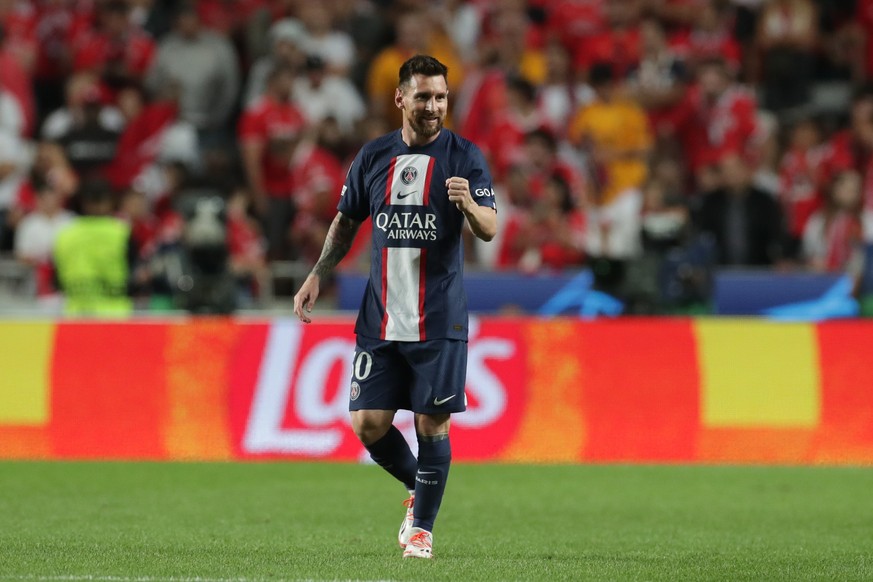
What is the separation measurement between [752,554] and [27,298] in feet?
33.1

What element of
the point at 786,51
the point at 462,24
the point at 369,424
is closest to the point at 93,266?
the point at 462,24

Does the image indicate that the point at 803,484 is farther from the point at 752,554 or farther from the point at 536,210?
the point at 536,210

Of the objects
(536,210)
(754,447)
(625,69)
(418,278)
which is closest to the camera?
(418,278)

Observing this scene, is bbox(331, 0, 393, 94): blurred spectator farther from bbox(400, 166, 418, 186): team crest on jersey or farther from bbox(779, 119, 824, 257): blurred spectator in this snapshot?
bbox(400, 166, 418, 186): team crest on jersey

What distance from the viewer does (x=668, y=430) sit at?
1236 cm

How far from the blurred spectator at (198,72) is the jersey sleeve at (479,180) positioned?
38.1 ft

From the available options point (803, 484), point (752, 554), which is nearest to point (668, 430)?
point (803, 484)

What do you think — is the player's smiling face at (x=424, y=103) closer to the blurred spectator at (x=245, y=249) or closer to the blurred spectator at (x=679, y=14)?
the blurred spectator at (x=245, y=249)

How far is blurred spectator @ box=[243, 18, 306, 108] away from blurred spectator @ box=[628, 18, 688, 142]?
3.98 m

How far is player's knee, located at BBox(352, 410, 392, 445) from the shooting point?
7543mm

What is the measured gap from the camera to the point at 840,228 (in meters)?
16.1

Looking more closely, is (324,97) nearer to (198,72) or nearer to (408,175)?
(198,72)

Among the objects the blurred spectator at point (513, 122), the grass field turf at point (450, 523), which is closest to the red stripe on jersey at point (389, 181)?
the grass field turf at point (450, 523)

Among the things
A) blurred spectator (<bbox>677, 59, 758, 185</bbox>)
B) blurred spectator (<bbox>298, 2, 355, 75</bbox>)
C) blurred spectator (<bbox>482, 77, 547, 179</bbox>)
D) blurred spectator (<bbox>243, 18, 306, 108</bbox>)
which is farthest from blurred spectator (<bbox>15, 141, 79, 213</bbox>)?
blurred spectator (<bbox>677, 59, 758, 185</bbox>)
